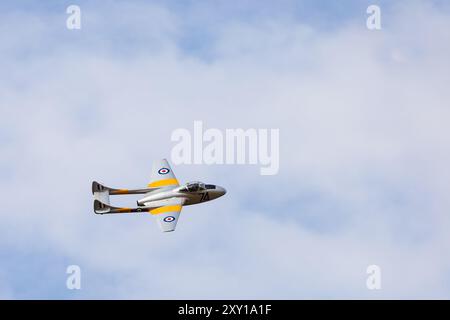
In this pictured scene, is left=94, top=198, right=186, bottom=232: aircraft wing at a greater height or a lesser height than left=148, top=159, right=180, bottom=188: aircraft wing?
lesser

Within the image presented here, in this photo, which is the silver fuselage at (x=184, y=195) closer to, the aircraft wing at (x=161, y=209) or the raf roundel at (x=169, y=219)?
the aircraft wing at (x=161, y=209)

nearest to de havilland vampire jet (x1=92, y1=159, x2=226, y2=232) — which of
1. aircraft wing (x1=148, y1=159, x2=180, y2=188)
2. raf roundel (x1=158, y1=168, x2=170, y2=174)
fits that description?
aircraft wing (x1=148, y1=159, x2=180, y2=188)

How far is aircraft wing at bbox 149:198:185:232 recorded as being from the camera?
358 ft

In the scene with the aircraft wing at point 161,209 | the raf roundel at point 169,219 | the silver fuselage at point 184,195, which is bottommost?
the raf roundel at point 169,219

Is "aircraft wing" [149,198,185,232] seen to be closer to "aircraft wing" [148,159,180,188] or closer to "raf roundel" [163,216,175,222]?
"raf roundel" [163,216,175,222]

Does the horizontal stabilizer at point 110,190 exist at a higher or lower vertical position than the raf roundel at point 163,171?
lower

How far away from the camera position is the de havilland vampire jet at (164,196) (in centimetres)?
11206

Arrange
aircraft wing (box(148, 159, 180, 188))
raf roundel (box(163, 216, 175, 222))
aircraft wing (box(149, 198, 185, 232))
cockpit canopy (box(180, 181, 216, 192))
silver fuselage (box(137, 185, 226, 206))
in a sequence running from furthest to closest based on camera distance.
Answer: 1. aircraft wing (box(148, 159, 180, 188))
2. cockpit canopy (box(180, 181, 216, 192))
3. silver fuselage (box(137, 185, 226, 206))
4. raf roundel (box(163, 216, 175, 222))
5. aircraft wing (box(149, 198, 185, 232))

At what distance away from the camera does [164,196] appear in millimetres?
114375

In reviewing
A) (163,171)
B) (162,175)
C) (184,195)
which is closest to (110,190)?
(162,175)

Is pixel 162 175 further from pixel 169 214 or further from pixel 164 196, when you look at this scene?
pixel 169 214

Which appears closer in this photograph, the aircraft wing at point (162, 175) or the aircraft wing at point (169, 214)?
the aircraft wing at point (169, 214)

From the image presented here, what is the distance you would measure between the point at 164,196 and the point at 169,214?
3.92 meters

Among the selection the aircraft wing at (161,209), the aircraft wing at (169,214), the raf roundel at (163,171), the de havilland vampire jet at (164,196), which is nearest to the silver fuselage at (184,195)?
the de havilland vampire jet at (164,196)
